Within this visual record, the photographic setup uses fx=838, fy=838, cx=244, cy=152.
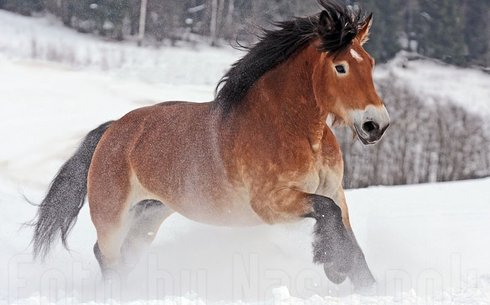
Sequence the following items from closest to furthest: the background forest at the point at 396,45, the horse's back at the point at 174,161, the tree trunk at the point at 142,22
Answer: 1. the horse's back at the point at 174,161
2. the background forest at the point at 396,45
3. the tree trunk at the point at 142,22

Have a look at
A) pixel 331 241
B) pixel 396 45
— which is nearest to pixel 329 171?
pixel 331 241

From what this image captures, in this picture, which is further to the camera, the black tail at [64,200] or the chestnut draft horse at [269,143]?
the black tail at [64,200]

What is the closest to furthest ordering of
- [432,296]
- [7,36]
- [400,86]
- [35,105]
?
[432,296] < [400,86] < [35,105] < [7,36]

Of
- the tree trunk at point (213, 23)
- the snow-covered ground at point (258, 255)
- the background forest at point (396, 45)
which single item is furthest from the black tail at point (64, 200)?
the tree trunk at point (213, 23)

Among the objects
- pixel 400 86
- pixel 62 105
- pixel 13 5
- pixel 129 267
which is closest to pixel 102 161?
pixel 129 267

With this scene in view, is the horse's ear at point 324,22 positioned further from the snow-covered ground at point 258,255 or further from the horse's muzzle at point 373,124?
the snow-covered ground at point 258,255

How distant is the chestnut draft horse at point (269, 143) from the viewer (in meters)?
4.71

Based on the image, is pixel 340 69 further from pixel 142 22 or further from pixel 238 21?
pixel 142 22

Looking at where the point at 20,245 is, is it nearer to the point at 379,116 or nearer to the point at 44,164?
the point at 379,116

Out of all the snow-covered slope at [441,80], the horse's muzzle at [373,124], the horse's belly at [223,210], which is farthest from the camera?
the snow-covered slope at [441,80]

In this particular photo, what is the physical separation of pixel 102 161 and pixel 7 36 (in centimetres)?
1614

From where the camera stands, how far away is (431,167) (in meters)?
13.0

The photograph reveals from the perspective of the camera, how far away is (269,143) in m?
4.96

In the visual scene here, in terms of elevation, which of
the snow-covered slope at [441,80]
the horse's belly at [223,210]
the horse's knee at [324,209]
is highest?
the horse's knee at [324,209]
